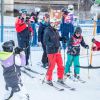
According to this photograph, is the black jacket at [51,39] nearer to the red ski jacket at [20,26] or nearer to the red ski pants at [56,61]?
the red ski pants at [56,61]

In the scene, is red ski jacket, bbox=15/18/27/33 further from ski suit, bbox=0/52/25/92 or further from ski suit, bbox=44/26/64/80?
ski suit, bbox=0/52/25/92

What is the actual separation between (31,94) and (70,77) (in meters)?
1.46

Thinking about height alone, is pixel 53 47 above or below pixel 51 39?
below

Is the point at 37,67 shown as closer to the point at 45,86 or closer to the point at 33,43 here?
the point at 45,86

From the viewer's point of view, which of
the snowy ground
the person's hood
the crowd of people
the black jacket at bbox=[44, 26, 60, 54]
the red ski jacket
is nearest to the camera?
the person's hood

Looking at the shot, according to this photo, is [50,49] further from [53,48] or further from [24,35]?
[24,35]

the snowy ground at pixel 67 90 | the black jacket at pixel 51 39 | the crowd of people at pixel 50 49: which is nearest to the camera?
the crowd of people at pixel 50 49

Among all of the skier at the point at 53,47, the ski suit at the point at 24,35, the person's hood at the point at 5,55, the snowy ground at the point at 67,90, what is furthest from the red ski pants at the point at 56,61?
the person's hood at the point at 5,55

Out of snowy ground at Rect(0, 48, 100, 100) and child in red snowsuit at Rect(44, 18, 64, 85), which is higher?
child in red snowsuit at Rect(44, 18, 64, 85)

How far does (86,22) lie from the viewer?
61.5 feet

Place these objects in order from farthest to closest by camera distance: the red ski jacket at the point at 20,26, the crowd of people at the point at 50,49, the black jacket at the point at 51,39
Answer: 1. the red ski jacket at the point at 20,26
2. the black jacket at the point at 51,39
3. the crowd of people at the point at 50,49

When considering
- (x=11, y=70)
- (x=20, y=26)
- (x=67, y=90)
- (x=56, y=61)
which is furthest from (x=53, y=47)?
(x=11, y=70)

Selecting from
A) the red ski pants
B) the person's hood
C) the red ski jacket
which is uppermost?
the red ski jacket

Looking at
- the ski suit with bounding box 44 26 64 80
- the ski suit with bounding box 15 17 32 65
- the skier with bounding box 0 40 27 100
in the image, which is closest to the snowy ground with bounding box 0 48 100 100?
the ski suit with bounding box 44 26 64 80
